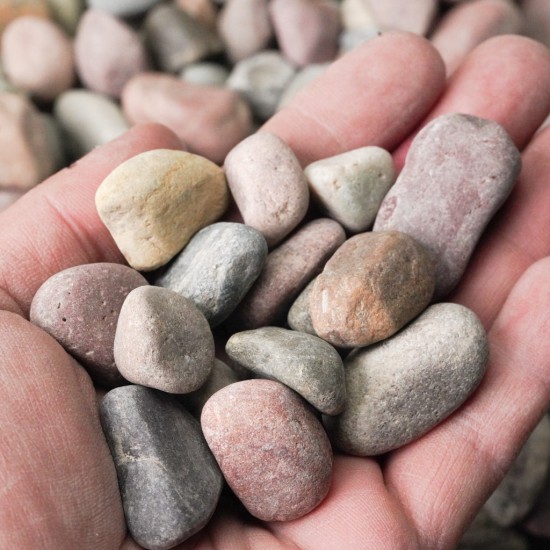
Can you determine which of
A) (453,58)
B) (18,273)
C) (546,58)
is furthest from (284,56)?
(18,273)

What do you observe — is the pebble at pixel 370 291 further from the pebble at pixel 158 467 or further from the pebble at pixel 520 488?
the pebble at pixel 520 488

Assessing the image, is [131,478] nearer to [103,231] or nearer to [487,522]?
[103,231]

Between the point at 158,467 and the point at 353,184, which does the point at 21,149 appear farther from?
the point at 158,467

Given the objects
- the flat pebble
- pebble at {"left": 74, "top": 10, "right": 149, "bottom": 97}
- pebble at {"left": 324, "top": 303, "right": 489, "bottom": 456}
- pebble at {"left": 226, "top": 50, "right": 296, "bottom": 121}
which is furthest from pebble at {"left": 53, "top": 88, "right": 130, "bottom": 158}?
pebble at {"left": 324, "top": 303, "right": 489, "bottom": 456}

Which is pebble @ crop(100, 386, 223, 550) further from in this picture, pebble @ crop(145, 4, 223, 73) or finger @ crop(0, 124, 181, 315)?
pebble @ crop(145, 4, 223, 73)

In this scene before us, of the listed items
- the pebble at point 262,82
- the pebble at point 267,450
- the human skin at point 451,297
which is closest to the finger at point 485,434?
the human skin at point 451,297

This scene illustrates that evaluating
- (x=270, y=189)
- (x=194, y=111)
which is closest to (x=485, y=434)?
(x=270, y=189)
